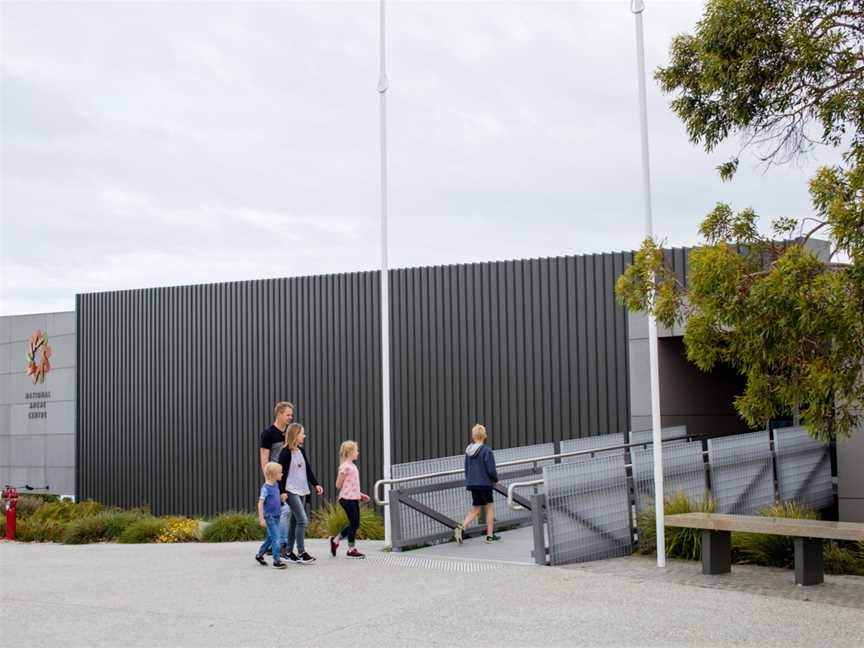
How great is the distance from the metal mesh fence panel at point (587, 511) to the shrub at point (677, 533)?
0.20m

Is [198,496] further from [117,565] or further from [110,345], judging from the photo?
[117,565]

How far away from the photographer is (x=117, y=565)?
1340 cm

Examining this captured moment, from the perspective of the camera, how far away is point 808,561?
10711 mm

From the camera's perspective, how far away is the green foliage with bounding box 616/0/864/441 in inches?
361

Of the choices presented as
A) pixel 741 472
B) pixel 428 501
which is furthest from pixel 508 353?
pixel 428 501

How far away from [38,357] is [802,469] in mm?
20451

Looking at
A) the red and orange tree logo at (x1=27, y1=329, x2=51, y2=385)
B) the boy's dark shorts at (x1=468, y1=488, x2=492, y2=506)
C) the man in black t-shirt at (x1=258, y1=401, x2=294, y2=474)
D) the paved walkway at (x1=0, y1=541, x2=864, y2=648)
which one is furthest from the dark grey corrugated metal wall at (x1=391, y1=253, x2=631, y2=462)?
the red and orange tree logo at (x1=27, y1=329, x2=51, y2=385)

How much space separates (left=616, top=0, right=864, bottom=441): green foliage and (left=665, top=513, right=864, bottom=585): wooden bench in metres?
0.97

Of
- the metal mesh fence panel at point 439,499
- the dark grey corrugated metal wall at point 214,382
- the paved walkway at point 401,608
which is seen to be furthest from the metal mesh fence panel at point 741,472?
the dark grey corrugated metal wall at point 214,382

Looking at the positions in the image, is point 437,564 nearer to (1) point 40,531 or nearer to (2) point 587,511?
(2) point 587,511

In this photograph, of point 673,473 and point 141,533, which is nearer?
point 673,473

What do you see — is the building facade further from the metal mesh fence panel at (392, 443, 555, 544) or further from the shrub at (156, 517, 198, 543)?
the metal mesh fence panel at (392, 443, 555, 544)

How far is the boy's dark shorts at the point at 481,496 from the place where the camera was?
45.7ft

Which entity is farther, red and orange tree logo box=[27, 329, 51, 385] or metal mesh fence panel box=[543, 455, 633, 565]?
red and orange tree logo box=[27, 329, 51, 385]
